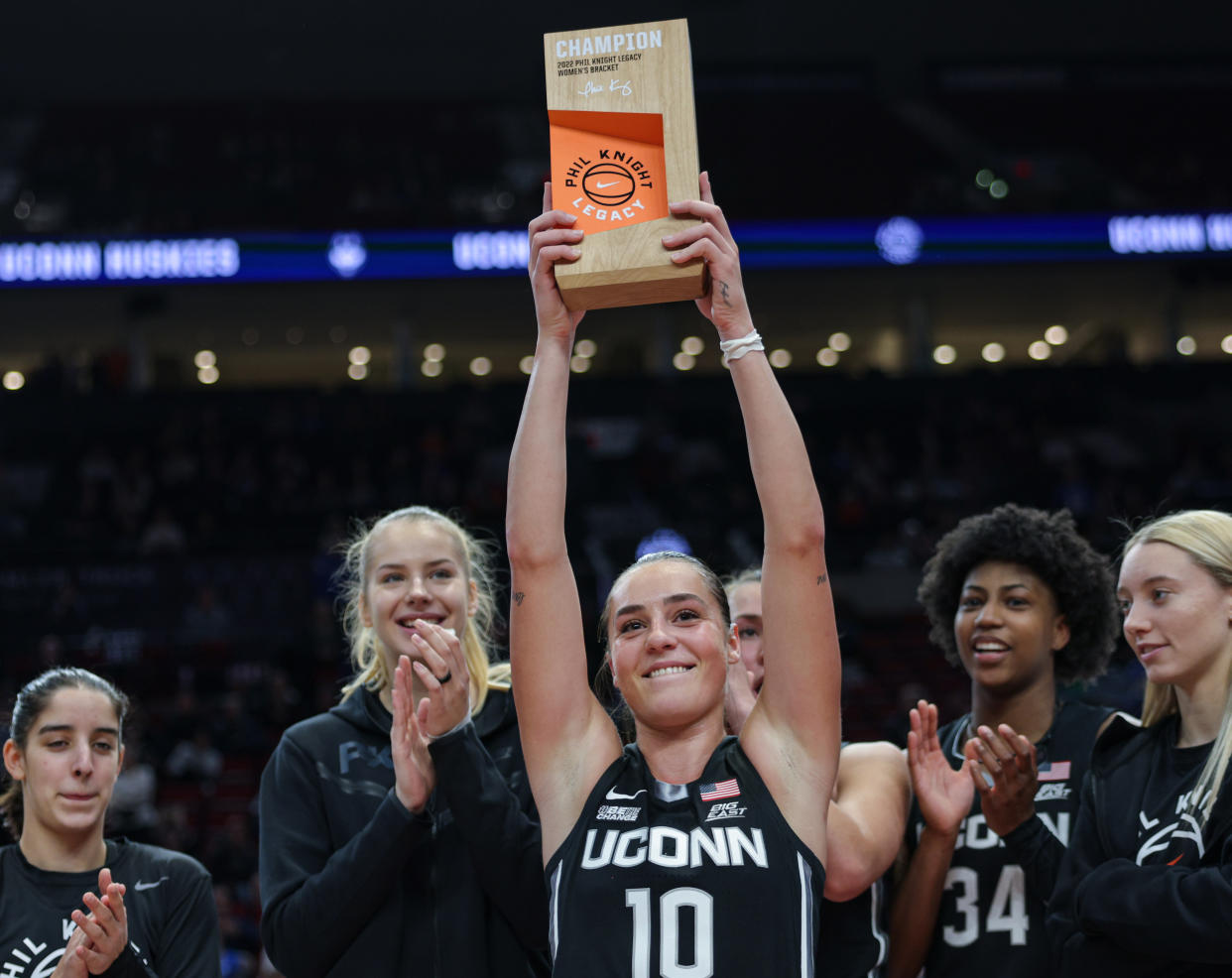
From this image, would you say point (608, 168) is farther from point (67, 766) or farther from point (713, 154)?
point (713, 154)

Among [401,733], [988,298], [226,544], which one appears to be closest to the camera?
[401,733]

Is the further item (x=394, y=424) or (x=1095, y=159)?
(x=1095, y=159)

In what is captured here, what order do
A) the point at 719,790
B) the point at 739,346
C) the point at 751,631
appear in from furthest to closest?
the point at 751,631
the point at 739,346
the point at 719,790

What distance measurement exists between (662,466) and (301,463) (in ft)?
13.6

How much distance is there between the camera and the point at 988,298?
1914cm

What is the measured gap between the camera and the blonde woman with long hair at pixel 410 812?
8.46ft

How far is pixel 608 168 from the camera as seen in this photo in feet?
8.29

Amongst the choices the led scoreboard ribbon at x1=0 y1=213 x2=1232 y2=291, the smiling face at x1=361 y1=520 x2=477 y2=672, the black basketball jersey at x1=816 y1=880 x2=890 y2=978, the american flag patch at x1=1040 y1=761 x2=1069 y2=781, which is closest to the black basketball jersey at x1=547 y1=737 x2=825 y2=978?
the black basketball jersey at x1=816 y1=880 x2=890 y2=978

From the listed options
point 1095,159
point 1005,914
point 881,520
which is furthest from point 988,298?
point 1005,914

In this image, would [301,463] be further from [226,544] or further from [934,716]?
[934,716]

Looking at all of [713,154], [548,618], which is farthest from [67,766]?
[713,154]
